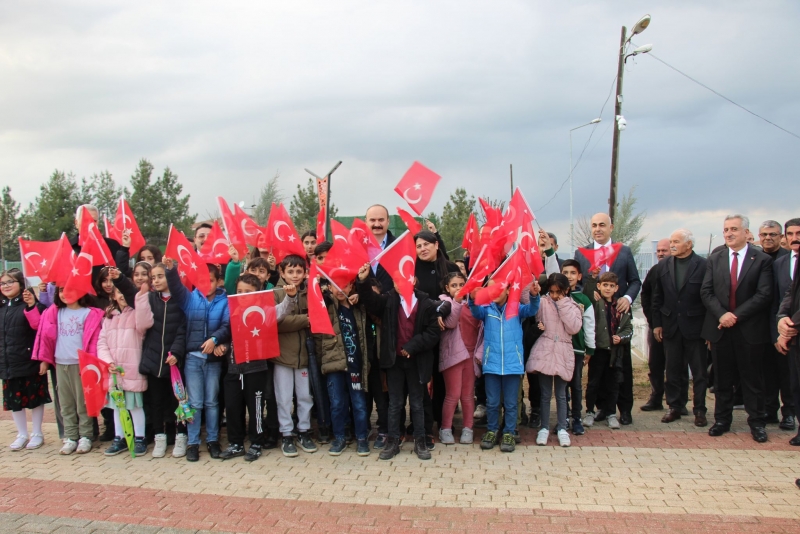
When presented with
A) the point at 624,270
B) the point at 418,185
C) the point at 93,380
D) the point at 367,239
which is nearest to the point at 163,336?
the point at 93,380

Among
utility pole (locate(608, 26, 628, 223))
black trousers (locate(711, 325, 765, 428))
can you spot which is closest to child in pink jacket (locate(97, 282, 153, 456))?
black trousers (locate(711, 325, 765, 428))

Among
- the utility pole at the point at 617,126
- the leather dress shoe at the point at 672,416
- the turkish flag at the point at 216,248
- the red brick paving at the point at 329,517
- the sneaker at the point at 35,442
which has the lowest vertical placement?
the leather dress shoe at the point at 672,416

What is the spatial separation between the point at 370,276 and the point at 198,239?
3.13 metres

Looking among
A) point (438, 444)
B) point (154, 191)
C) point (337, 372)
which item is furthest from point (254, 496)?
point (154, 191)

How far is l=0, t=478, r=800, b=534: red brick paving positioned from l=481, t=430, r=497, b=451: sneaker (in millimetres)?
1552

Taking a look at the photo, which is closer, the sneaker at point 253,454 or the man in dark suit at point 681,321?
the sneaker at point 253,454

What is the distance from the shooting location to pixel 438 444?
20.7ft

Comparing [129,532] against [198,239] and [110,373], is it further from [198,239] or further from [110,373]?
[198,239]

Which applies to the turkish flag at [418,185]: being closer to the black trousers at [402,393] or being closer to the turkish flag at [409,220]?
the turkish flag at [409,220]

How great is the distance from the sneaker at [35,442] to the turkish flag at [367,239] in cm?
410

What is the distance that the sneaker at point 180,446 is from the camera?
236 inches

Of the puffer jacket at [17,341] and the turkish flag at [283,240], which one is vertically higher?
the turkish flag at [283,240]

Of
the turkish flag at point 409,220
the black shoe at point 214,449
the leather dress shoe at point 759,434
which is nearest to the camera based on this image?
the black shoe at point 214,449

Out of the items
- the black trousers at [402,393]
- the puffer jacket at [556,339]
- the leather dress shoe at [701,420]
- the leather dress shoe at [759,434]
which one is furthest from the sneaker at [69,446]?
the leather dress shoe at [759,434]
